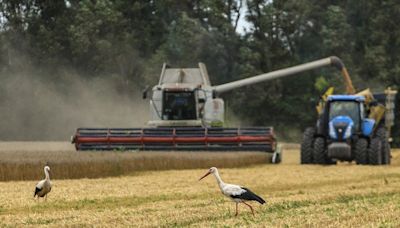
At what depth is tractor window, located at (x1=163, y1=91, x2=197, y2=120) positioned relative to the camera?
3591 centimetres

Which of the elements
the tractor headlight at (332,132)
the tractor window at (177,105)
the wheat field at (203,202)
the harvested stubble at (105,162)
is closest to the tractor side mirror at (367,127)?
the tractor headlight at (332,132)

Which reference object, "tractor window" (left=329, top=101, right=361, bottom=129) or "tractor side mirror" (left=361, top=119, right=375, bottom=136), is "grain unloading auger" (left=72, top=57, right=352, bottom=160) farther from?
"tractor side mirror" (left=361, top=119, right=375, bottom=136)

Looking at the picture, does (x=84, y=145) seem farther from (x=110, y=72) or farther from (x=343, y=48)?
(x=343, y=48)

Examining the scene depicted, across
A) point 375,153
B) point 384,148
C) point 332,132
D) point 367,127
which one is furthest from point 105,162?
point 384,148

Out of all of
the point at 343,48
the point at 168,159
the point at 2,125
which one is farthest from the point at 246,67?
the point at 168,159

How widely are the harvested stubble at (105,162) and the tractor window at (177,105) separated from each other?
183 inches

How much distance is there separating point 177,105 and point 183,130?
2253 mm

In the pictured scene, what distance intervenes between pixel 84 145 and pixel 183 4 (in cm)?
Answer: 3281

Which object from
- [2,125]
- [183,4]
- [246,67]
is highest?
[183,4]

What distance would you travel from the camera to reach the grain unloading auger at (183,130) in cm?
3281

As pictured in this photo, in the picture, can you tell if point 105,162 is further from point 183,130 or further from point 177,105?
point 177,105

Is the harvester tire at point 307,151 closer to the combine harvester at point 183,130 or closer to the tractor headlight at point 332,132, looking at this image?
the tractor headlight at point 332,132

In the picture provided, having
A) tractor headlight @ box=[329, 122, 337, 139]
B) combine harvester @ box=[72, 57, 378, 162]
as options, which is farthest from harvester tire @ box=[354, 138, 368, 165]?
combine harvester @ box=[72, 57, 378, 162]

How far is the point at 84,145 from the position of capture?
3303 cm
